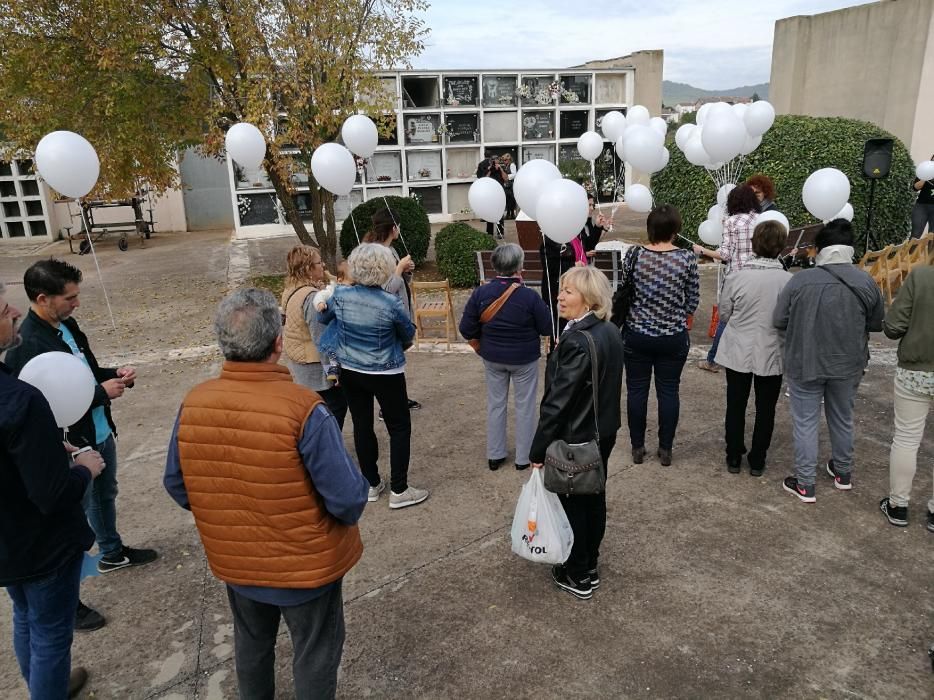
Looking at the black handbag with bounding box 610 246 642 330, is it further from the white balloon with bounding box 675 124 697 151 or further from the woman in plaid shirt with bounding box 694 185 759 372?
the white balloon with bounding box 675 124 697 151

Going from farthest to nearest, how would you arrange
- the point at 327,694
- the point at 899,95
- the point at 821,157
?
the point at 899,95
the point at 821,157
the point at 327,694

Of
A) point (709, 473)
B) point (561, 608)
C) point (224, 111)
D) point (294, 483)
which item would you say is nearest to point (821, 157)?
point (709, 473)

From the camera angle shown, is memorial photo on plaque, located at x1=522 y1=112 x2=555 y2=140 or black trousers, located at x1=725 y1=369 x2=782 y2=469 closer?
black trousers, located at x1=725 y1=369 x2=782 y2=469

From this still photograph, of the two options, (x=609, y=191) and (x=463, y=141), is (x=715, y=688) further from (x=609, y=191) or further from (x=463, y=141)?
(x=609, y=191)

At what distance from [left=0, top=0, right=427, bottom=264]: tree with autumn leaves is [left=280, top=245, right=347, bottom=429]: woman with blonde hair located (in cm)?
492

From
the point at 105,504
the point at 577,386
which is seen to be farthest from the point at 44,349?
the point at 577,386

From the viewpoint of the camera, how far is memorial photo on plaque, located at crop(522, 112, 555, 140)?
16188 mm

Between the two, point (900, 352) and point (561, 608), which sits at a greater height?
point (900, 352)

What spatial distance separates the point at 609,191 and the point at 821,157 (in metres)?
8.12

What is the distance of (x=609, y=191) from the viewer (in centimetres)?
1747

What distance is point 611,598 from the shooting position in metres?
3.02

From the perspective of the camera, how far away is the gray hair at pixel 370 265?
337cm

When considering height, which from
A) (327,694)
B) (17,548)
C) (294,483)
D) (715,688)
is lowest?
(715,688)

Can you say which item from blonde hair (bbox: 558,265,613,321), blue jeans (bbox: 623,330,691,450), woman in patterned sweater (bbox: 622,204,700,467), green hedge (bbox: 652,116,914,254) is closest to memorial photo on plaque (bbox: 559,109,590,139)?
green hedge (bbox: 652,116,914,254)
